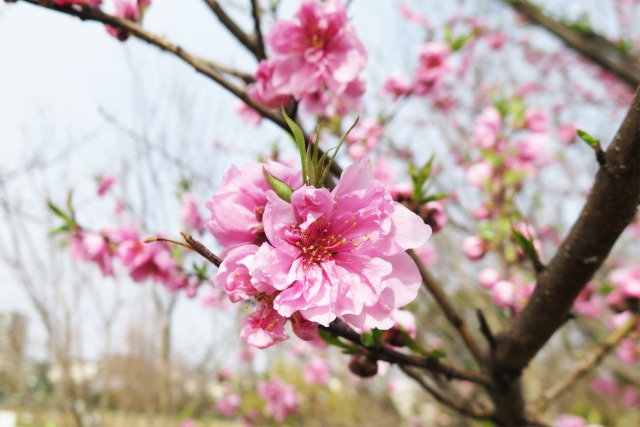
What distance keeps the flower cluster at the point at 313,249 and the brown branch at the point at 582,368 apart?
111 cm

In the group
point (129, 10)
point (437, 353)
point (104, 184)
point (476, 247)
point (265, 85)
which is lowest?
point (437, 353)

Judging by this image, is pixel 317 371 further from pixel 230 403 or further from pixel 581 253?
pixel 581 253

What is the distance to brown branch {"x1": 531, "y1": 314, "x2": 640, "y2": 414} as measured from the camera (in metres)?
1.44

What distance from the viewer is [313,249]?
2.28 ft

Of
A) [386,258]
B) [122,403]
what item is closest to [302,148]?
[386,258]

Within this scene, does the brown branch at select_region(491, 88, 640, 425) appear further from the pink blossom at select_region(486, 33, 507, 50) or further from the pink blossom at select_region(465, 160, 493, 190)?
the pink blossom at select_region(486, 33, 507, 50)

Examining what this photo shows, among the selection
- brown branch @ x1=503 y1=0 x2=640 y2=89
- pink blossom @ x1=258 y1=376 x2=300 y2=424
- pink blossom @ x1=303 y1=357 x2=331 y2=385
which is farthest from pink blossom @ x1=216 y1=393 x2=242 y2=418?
brown branch @ x1=503 y1=0 x2=640 y2=89

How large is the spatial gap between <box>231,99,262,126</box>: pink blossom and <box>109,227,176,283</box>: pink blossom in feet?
2.36

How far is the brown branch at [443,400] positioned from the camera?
1.07 m

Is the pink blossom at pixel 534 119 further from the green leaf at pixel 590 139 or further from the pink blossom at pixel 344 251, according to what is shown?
the pink blossom at pixel 344 251

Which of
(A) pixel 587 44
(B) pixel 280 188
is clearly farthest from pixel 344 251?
(A) pixel 587 44

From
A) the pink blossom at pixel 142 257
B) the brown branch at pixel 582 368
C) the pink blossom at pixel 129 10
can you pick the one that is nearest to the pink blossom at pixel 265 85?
the pink blossom at pixel 129 10

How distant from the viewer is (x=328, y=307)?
616mm

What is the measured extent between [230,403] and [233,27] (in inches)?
172
